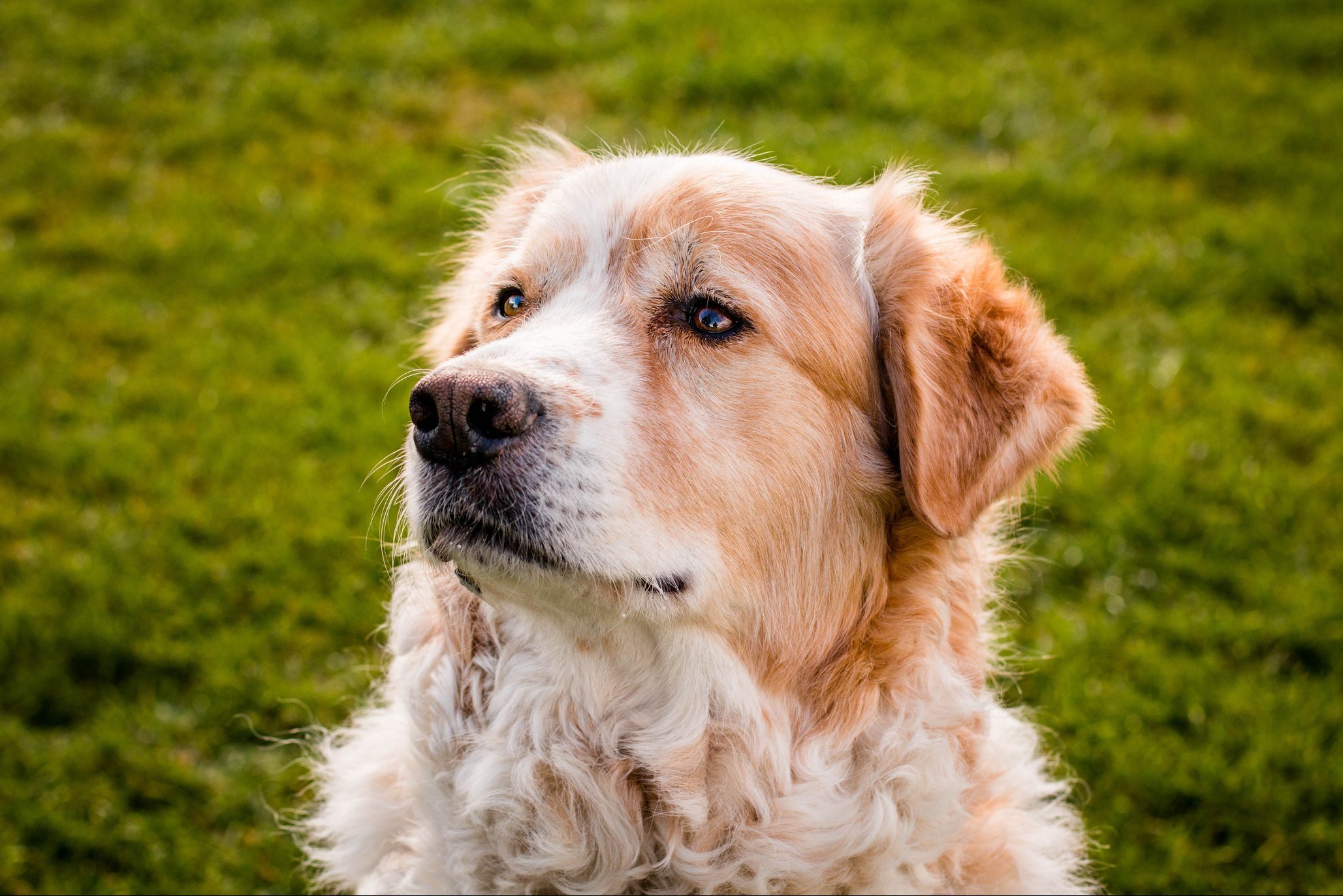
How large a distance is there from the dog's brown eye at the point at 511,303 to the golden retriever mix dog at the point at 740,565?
5 cm

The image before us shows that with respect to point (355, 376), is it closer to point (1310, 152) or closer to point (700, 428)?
point (700, 428)

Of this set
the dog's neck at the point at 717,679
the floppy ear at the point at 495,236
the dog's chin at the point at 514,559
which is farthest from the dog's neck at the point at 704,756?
the floppy ear at the point at 495,236

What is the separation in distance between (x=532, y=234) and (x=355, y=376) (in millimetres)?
2791

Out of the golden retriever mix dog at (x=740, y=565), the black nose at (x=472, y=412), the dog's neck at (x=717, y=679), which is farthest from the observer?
the dog's neck at (x=717, y=679)

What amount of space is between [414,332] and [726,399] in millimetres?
3638

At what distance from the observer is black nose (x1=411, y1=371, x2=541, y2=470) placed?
6.75 ft

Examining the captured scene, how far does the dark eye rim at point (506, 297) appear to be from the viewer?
2.72 meters

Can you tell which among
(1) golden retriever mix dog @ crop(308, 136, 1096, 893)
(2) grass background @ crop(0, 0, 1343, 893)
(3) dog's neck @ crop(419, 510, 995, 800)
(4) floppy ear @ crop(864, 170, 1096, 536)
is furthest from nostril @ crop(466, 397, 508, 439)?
(2) grass background @ crop(0, 0, 1343, 893)

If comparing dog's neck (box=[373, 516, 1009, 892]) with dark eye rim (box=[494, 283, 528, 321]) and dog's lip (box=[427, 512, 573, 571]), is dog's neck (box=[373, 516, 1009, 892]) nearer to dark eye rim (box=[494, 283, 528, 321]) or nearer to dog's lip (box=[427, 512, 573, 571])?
dog's lip (box=[427, 512, 573, 571])

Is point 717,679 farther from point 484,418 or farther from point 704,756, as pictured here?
point 484,418

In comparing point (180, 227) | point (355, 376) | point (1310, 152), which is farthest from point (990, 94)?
point (180, 227)

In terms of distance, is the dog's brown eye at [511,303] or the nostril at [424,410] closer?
the nostril at [424,410]

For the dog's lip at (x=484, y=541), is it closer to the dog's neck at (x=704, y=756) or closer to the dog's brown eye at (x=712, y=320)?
the dog's neck at (x=704, y=756)

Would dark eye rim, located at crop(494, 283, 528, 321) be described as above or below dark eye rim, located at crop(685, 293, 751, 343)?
below
